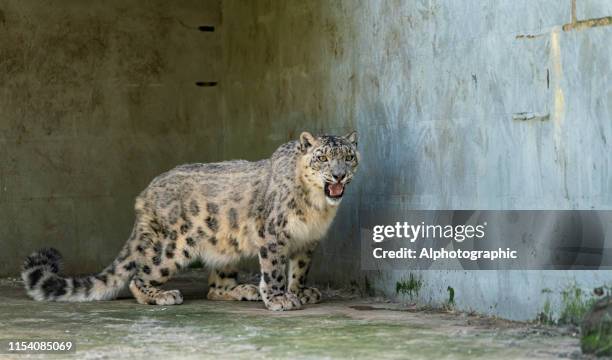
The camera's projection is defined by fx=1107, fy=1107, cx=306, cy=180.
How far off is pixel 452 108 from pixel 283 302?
73.2 inches

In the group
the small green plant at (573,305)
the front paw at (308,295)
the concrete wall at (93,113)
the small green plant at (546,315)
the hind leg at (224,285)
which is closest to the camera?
the small green plant at (573,305)

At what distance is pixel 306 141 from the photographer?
811 centimetres

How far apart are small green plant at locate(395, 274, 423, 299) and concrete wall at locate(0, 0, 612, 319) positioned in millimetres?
51

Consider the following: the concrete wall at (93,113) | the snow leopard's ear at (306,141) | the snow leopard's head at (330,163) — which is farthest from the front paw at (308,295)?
the concrete wall at (93,113)

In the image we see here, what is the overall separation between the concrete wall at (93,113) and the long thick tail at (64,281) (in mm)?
1977

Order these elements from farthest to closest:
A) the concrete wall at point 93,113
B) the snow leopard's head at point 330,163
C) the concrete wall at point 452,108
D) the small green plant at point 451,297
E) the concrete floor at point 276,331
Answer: the concrete wall at point 93,113
the snow leopard's head at point 330,163
the small green plant at point 451,297
the concrete wall at point 452,108
the concrete floor at point 276,331

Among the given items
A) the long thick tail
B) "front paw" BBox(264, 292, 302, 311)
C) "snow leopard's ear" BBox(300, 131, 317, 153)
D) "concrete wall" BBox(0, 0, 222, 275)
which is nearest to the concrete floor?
"front paw" BBox(264, 292, 302, 311)

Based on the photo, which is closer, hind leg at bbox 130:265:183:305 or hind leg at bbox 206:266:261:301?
hind leg at bbox 130:265:183:305

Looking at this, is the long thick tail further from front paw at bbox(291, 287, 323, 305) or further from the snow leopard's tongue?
the snow leopard's tongue

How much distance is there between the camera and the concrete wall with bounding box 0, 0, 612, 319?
664cm

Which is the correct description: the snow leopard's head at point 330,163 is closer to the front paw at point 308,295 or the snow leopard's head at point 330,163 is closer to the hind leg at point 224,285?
the front paw at point 308,295

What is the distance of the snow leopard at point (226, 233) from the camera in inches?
320

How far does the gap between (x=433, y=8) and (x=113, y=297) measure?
3.47 m

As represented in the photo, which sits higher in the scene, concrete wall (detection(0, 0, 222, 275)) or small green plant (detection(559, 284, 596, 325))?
concrete wall (detection(0, 0, 222, 275))
